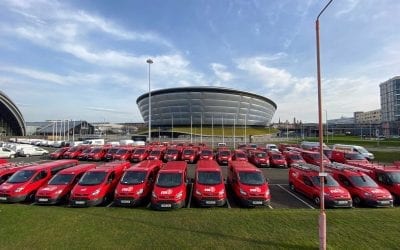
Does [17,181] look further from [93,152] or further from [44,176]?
[93,152]

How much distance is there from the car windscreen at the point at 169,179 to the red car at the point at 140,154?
17.3m

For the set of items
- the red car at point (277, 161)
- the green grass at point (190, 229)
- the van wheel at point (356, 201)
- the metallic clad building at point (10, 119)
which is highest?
the metallic clad building at point (10, 119)

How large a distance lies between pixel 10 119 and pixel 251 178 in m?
99.4

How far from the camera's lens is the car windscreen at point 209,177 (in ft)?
47.2

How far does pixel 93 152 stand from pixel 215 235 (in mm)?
27452

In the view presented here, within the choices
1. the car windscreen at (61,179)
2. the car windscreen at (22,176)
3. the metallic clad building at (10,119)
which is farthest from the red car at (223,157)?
the metallic clad building at (10,119)

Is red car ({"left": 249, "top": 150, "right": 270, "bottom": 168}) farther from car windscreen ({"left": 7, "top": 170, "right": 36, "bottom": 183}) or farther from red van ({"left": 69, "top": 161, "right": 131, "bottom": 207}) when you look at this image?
car windscreen ({"left": 7, "top": 170, "right": 36, "bottom": 183})

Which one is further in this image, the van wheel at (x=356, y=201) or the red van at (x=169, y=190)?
the van wheel at (x=356, y=201)

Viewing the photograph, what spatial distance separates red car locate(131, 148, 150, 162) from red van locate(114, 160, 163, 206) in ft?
50.1

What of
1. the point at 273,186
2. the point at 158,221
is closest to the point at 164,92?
the point at 273,186

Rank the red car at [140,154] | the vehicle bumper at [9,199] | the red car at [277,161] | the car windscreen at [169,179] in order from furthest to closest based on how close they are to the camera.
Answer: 1. the red car at [140,154]
2. the red car at [277,161]
3. the vehicle bumper at [9,199]
4. the car windscreen at [169,179]

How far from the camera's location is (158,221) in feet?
36.1

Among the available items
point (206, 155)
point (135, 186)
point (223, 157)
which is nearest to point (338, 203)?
point (135, 186)

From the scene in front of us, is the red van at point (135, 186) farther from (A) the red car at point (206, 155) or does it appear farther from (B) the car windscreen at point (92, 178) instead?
(A) the red car at point (206, 155)
